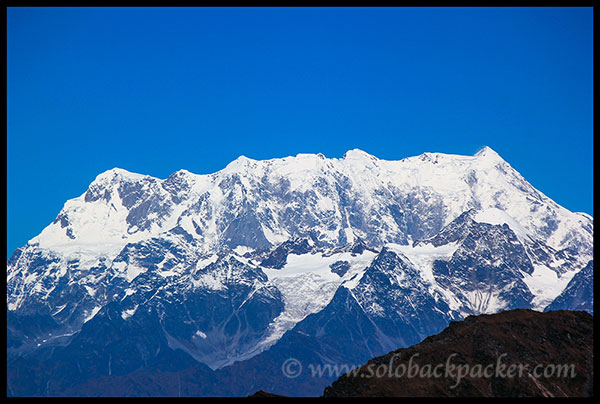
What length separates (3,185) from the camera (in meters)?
132

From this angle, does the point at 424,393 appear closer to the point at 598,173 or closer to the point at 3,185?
the point at 598,173

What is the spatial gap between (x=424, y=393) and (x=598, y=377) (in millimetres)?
32077

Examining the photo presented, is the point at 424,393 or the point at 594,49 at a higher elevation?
the point at 594,49
